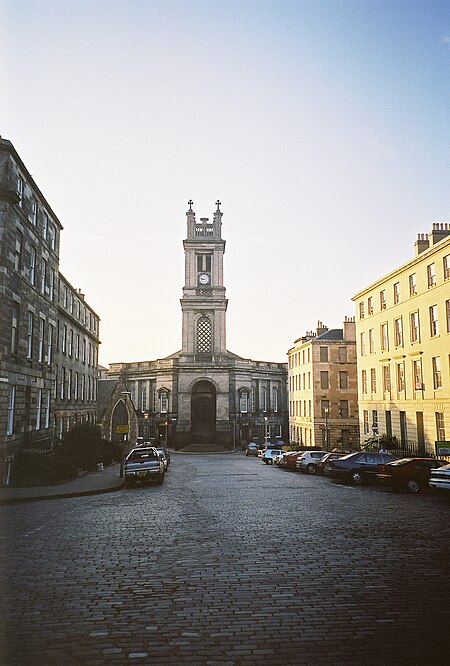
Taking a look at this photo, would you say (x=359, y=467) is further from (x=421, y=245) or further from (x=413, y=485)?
(x=421, y=245)

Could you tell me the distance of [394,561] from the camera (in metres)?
9.98

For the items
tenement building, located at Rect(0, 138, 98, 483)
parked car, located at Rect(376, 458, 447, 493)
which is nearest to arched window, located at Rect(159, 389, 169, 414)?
tenement building, located at Rect(0, 138, 98, 483)

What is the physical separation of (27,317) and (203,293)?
50.3 metres

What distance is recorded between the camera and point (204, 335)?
252 ft

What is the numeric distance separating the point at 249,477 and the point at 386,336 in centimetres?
1790

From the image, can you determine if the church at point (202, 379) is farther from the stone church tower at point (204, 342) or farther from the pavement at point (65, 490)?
the pavement at point (65, 490)

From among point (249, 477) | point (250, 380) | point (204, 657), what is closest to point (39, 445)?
point (249, 477)

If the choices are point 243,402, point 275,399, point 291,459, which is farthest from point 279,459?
point 275,399

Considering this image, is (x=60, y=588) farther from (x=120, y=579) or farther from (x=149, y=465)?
(x=149, y=465)

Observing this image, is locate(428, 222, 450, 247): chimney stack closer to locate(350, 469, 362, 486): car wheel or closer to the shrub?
locate(350, 469, 362, 486): car wheel

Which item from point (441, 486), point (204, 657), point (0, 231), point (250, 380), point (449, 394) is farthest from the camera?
point (250, 380)

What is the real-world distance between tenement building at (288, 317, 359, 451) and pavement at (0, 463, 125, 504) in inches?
1282

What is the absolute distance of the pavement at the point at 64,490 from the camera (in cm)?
1967

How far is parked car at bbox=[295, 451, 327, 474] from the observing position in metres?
32.2
